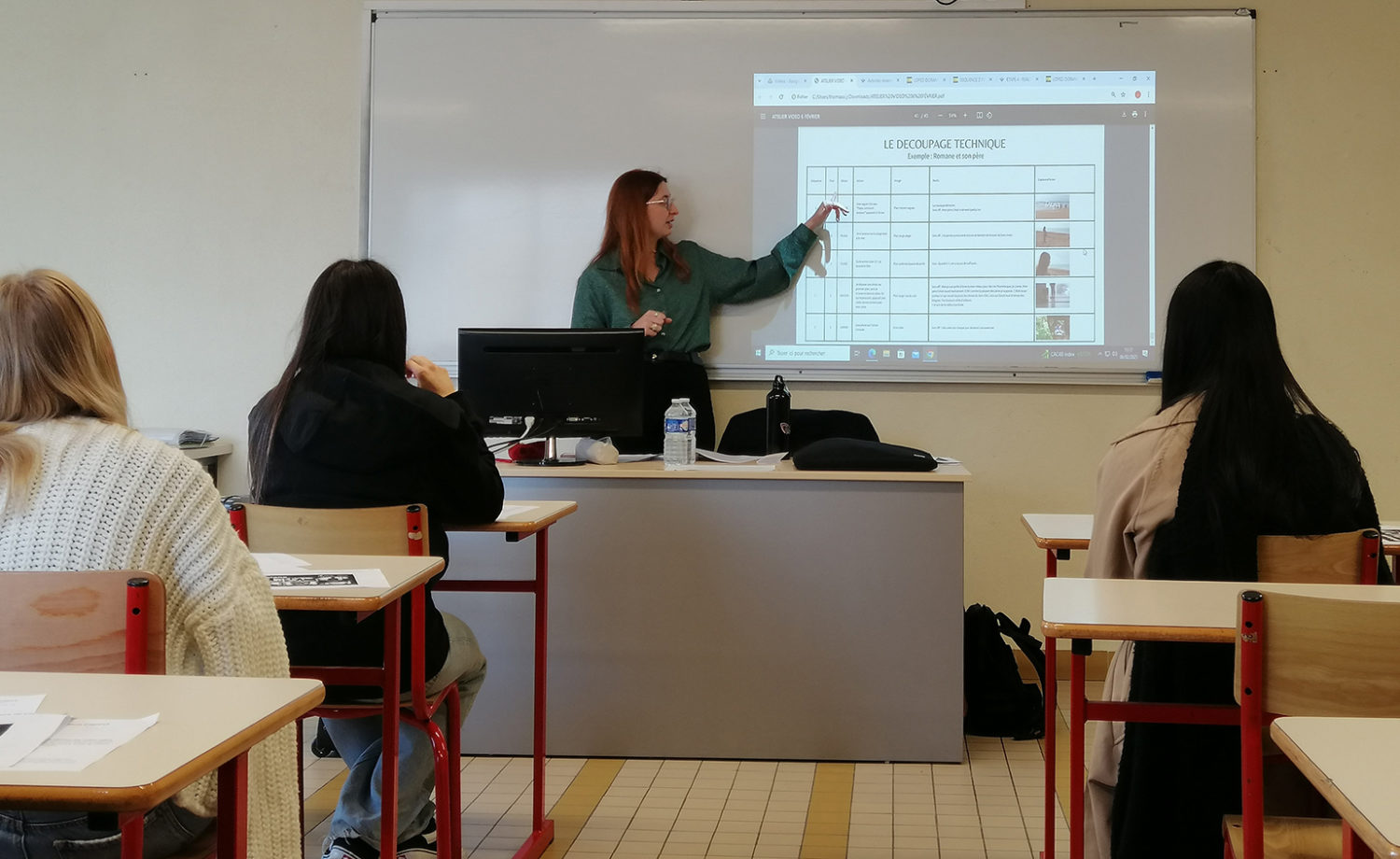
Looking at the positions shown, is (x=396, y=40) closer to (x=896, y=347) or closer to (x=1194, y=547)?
(x=896, y=347)

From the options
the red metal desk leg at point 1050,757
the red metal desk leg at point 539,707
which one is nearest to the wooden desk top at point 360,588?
the red metal desk leg at point 539,707

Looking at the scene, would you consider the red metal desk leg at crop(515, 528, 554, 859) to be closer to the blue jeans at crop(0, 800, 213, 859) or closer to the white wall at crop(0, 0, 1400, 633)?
the blue jeans at crop(0, 800, 213, 859)

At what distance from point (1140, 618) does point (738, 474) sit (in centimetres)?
169

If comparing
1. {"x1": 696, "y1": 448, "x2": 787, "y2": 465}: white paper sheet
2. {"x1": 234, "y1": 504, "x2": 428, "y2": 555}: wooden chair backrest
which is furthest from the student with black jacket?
{"x1": 696, "y1": 448, "x2": 787, "y2": 465}: white paper sheet

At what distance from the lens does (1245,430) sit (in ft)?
6.13

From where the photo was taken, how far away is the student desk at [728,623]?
3.14m

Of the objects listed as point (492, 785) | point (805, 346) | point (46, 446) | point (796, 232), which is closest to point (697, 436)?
point (805, 346)

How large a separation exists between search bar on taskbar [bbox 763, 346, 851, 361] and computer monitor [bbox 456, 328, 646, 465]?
114cm

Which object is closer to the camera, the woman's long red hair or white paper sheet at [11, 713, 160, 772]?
white paper sheet at [11, 713, 160, 772]

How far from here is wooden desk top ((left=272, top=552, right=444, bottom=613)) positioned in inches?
63.1

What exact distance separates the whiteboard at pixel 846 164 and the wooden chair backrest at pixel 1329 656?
291 cm

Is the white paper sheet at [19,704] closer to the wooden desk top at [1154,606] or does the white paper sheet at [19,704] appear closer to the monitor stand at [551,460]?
the wooden desk top at [1154,606]

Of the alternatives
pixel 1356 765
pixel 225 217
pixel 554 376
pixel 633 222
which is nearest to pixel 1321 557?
pixel 1356 765

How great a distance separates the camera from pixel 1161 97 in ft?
13.6
